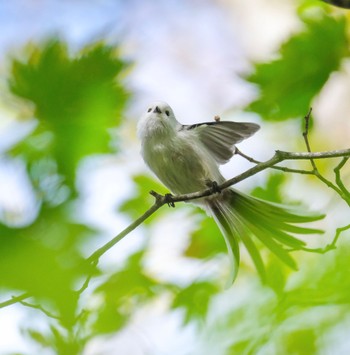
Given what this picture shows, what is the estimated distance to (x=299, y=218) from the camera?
1.85 m

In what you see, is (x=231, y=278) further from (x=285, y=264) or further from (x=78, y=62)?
(x=78, y=62)

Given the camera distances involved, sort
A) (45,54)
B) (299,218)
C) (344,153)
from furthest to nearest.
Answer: (299,218) → (344,153) → (45,54)

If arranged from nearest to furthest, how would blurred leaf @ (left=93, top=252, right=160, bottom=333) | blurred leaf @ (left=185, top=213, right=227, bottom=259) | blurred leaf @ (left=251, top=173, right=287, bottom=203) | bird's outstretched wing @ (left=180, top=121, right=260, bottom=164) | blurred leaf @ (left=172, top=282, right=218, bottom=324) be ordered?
blurred leaf @ (left=93, top=252, right=160, bottom=333) → blurred leaf @ (left=172, top=282, right=218, bottom=324) → blurred leaf @ (left=185, top=213, right=227, bottom=259) → blurred leaf @ (left=251, top=173, right=287, bottom=203) → bird's outstretched wing @ (left=180, top=121, right=260, bottom=164)

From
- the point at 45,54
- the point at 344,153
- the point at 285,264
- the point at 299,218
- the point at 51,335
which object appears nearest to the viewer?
the point at 51,335

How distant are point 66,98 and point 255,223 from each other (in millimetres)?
1443

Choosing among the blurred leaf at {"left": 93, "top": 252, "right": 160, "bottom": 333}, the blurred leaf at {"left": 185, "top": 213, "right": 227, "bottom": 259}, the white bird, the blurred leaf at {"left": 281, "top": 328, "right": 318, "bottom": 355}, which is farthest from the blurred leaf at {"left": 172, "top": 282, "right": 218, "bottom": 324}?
the white bird

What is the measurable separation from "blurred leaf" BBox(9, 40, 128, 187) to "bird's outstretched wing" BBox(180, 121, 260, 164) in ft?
3.79

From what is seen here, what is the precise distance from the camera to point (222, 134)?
2184 mm

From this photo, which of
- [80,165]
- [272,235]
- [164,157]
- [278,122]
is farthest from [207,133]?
[80,165]

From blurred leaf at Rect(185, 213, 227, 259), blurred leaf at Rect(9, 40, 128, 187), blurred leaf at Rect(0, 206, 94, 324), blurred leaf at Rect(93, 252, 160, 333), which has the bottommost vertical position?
blurred leaf at Rect(0, 206, 94, 324)

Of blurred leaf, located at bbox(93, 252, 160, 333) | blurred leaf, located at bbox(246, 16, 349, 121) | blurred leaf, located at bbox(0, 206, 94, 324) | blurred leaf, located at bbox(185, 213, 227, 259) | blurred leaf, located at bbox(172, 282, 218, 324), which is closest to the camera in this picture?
blurred leaf, located at bbox(0, 206, 94, 324)

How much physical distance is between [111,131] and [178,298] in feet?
1.62

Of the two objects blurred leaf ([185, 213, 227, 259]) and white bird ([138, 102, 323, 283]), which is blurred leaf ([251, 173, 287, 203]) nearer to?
blurred leaf ([185, 213, 227, 259])

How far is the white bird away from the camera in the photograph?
7.02 feet
